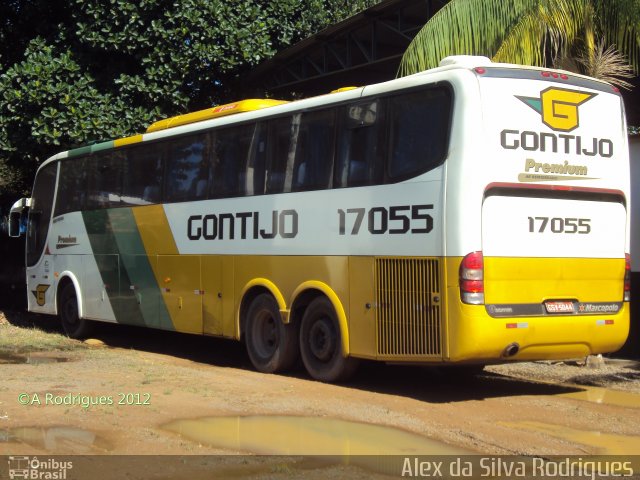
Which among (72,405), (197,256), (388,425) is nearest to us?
(388,425)

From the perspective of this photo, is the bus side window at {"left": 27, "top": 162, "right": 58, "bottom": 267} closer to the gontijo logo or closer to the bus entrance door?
the bus entrance door

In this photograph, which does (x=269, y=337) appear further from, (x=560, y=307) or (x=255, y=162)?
(x=560, y=307)

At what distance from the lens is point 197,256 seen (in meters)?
13.4

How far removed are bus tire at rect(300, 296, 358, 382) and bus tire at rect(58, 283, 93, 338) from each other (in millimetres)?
6445

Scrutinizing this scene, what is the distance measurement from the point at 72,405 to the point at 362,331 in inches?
129

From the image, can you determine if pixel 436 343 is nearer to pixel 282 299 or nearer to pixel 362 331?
pixel 362 331

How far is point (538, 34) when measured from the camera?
40.2 feet

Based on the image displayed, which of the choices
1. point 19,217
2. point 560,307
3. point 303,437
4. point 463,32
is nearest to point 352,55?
point 463,32

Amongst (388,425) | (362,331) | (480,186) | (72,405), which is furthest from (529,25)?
(72,405)

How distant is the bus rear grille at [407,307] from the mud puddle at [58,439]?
3564 millimetres

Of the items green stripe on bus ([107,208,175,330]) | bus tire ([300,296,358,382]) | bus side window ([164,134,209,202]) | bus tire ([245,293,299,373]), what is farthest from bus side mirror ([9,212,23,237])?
bus tire ([300,296,358,382])

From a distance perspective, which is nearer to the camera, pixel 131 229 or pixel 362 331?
pixel 362 331

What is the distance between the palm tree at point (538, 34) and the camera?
40.0ft

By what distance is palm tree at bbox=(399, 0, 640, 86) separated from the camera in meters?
12.2
